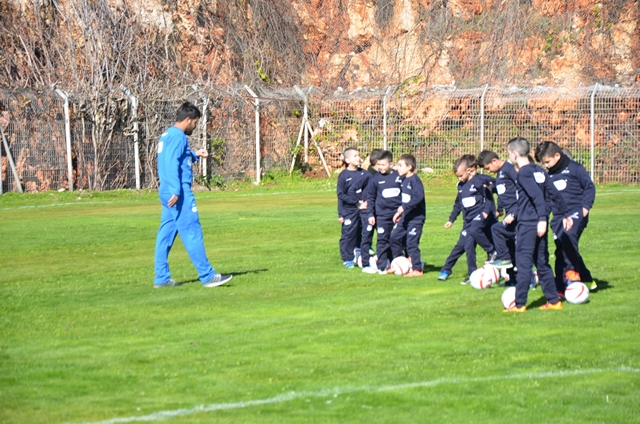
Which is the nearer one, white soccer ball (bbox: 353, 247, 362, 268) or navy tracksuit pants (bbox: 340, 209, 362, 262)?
white soccer ball (bbox: 353, 247, 362, 268)

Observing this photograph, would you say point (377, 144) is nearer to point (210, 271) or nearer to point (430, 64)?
point (430, 64)

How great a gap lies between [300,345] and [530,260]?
106 inches

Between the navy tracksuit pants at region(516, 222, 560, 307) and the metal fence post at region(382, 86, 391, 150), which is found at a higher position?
the metal fence post at region(382, 86, 391, 150)

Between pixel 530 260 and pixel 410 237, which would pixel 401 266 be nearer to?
pixel 410 237

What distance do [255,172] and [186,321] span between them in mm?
20596

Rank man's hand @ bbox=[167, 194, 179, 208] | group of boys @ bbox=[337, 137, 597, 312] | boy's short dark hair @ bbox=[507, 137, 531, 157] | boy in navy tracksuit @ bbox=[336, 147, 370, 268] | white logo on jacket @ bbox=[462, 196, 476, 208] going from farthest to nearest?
boy in navy tracksuit @ bbox=[336, 147, 370, 268]
white logo on jacket @ bbox=[462, 196, 476, 208]
man's hand @ bbox=[167, 194, 179, 208]
boy's short dark hair @ bbox=[507, 137, 531, 157]
group of boys @ bbox=[337, 137, 597, 312]

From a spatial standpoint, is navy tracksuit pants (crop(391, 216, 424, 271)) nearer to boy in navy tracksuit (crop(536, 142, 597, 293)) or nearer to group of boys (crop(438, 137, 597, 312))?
group of boys (crop(438, 137, 597, 312))

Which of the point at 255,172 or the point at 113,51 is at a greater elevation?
the point at 113,51

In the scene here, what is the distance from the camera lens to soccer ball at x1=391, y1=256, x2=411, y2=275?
11670mm

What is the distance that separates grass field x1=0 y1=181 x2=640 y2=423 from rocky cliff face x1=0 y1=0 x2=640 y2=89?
57.1ft

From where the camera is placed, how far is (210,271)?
10.9 metres

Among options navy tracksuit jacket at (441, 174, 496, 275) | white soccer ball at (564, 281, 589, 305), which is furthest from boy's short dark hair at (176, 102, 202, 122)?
white soccer ball at (564, 281, 589, 305)

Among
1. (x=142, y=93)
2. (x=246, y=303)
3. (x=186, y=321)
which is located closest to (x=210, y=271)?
(x=246, y=303)

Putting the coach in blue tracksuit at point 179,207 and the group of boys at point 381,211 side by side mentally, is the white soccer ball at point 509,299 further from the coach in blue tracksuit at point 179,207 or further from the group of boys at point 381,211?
the coach in blue tracksuit at point 179,207
